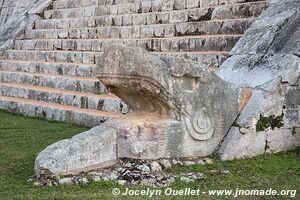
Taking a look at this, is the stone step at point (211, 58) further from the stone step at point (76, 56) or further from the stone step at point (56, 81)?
the stone step at point (56, 81)

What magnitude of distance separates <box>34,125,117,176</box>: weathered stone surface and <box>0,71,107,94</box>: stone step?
12.5 ft

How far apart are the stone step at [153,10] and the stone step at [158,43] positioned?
0.63 meters

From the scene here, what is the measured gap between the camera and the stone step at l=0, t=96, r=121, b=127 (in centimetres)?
835

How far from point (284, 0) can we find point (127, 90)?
3241 millimetres

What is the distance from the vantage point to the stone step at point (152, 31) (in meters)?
8.51

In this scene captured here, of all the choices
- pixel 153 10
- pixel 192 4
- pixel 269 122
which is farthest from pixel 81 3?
pixel 269 122

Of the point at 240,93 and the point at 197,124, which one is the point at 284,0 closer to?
the point at 240,93

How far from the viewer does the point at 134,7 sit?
449 inches

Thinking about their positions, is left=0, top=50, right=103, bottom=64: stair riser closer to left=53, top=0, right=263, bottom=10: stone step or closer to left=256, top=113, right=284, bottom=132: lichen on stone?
left=53, top=0, right=263, bottom=10: stone step

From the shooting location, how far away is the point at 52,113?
947cm

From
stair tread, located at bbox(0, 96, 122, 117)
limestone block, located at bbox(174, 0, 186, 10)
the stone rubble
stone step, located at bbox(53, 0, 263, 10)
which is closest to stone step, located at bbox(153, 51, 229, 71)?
stair tread, located at bbox(0, 96, 122, 117)

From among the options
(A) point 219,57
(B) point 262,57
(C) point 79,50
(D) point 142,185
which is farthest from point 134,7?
(D) point 142,185

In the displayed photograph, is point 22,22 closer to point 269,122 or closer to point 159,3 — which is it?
point 159,3

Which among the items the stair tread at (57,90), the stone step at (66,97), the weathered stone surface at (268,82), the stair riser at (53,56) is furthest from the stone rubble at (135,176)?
the stair riser at (53,56)
